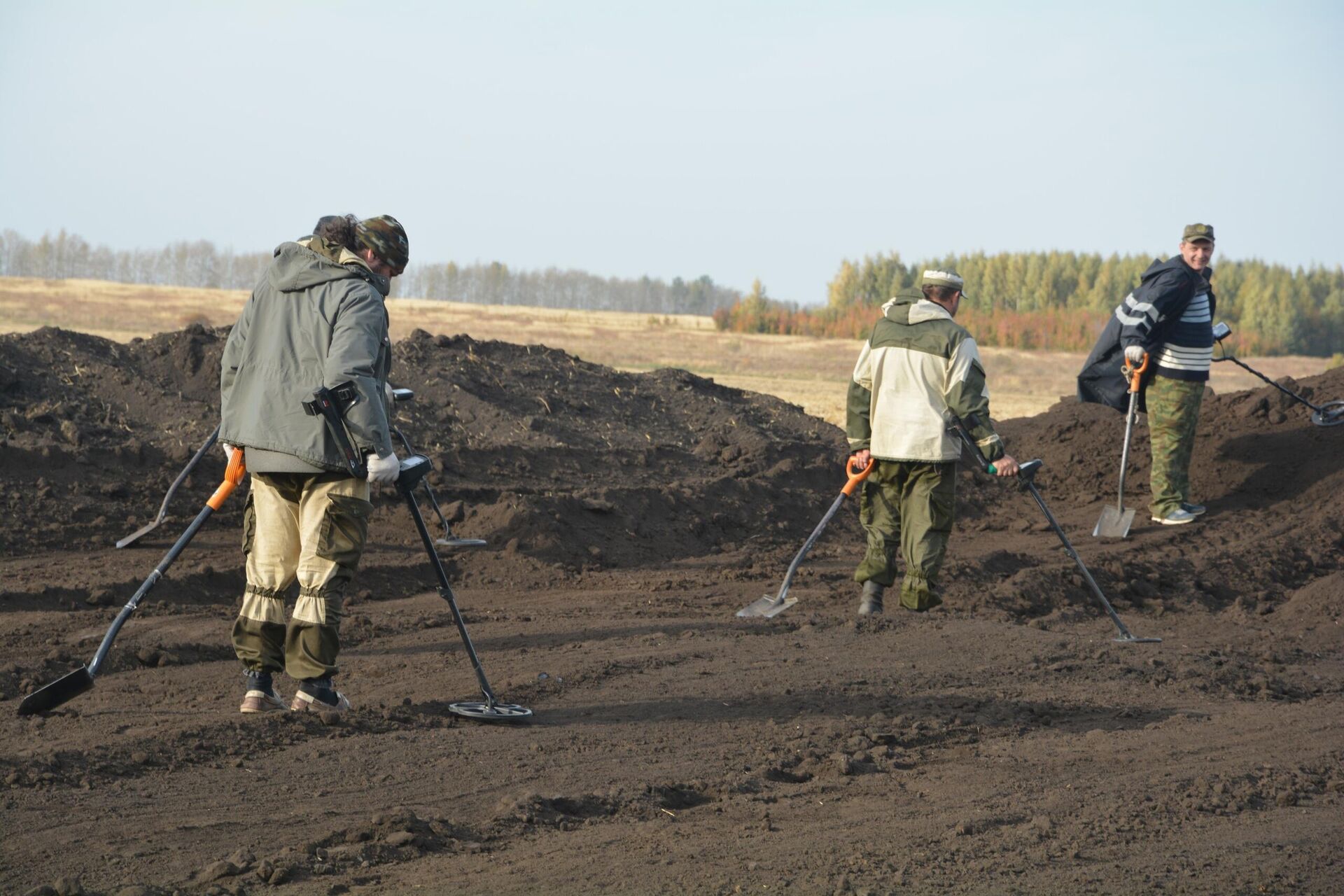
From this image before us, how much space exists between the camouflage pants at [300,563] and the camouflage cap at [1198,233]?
25.8 feet

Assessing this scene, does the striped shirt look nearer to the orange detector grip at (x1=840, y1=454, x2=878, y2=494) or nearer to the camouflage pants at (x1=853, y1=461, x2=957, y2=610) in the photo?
the camouflage pants at (x1=853, y1=461, x2=957, y2=610)

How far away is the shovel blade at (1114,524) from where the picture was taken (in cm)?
1088

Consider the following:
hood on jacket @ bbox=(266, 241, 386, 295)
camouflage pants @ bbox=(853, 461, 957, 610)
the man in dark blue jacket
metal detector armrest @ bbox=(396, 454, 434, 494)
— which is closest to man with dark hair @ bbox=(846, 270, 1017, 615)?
camouflage pants @ bbox=(853, 461, 957, 610)

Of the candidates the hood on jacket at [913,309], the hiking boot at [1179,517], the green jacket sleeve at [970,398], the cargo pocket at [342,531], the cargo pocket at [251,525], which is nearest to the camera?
the cargo pocket at [342,531]

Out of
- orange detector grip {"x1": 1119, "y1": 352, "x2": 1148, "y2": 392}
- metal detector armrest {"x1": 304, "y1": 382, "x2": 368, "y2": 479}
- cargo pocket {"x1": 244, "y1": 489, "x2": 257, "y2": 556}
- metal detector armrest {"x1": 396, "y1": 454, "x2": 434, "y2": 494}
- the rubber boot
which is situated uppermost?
orange detector grip {"x1": 1119, "y1": 352, "x2": 1148, "y2": 392}

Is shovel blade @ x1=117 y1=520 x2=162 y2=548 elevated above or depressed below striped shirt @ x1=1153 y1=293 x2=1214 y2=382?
below

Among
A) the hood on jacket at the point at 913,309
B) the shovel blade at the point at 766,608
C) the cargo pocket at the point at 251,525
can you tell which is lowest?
the shovel blade at the point at 766,608

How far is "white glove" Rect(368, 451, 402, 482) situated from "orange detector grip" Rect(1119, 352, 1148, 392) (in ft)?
25.3

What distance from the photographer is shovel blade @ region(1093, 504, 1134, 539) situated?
35.7 feet

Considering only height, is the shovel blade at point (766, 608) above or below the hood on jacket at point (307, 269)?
below

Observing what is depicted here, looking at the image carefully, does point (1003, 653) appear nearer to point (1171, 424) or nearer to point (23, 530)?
point (1171, 424)

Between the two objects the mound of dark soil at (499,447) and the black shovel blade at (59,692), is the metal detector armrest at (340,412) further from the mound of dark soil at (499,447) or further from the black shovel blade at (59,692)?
the mound of dark soil at (499,447)

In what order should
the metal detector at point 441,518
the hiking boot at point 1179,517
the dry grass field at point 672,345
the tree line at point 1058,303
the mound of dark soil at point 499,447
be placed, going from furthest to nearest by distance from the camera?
the tree line at point 1058,303, the dry grass field at point 672,345, the hiking boot at point 1179,517, the mound of dark soil at point 499,447, the metal detector at point 441,518

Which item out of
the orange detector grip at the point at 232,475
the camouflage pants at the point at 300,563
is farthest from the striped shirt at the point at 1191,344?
the orange detector grip at the point at 232,475
